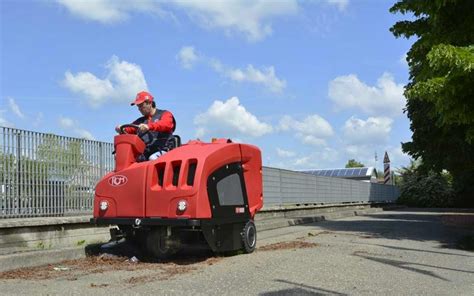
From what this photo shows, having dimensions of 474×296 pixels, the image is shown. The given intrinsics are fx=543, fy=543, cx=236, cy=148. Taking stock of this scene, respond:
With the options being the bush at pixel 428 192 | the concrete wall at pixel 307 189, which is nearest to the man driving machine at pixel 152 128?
the concrete wall at pixel 307 189

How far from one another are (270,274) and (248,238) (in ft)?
6.76

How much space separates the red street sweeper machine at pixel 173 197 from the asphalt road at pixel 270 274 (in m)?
0.40

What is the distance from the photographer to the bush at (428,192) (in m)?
50.0

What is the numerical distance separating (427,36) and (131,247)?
6604 millimetres

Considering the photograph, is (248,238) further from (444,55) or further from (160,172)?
(444,55)

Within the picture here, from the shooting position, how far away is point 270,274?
7.03 m

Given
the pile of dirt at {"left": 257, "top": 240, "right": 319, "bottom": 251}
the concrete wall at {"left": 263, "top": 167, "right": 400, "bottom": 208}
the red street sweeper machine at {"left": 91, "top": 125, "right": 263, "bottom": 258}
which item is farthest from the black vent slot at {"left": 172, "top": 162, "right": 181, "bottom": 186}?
the concrete wall at {"left": 263, "top": 167, "right": 400, "bottom": 208}

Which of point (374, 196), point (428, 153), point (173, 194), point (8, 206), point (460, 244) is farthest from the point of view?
point (374, 196)

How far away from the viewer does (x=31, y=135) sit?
31.0 ft

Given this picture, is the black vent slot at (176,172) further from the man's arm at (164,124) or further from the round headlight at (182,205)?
the man's arm at (164,124)

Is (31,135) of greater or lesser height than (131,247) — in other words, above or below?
above

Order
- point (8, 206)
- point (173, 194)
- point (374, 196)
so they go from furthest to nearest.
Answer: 1. point (374, 196)
2. point (8, 206)
3. point (173, 194)

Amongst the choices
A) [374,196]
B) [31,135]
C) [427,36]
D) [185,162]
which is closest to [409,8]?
[427,36]

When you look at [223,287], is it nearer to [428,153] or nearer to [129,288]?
[129,288]
